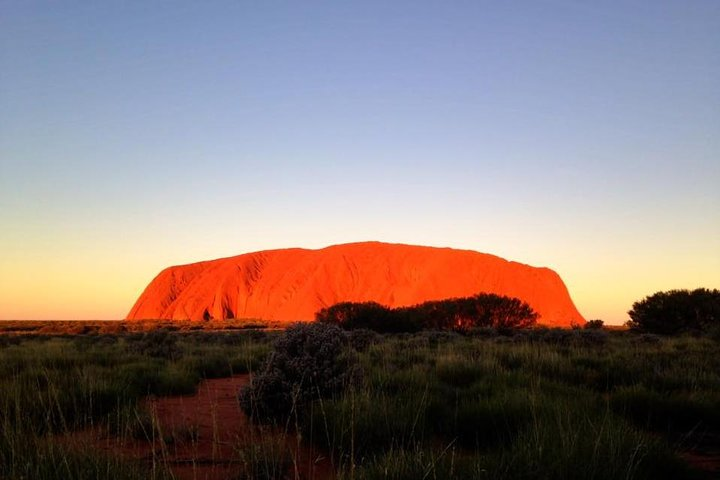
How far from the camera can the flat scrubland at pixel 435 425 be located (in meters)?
3.16

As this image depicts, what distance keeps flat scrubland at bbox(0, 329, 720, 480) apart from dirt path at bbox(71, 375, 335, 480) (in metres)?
0.04

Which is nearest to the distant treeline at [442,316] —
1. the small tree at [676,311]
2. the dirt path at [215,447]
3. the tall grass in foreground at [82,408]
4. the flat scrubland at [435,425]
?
the small tree at [676,311]

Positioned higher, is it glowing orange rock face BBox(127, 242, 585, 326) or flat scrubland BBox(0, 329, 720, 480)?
glowing orange rock face BBox(127, 242, 585, 326)

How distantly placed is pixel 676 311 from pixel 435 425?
878 inches

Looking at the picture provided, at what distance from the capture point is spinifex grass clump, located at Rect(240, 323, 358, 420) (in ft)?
18.7

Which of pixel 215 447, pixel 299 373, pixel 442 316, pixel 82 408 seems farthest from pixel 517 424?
pixel 442 316

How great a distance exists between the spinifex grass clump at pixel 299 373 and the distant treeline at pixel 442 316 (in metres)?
22.0

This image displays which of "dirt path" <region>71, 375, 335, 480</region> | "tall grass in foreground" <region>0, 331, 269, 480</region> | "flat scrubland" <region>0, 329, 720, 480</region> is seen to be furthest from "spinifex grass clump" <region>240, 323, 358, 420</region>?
"tall grass in foreground" <region>0, 331, 269, 480</region>

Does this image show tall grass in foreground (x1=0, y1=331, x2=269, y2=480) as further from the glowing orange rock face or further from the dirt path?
the glowing orange rock face

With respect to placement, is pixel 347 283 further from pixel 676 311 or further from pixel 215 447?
pixel 215 447

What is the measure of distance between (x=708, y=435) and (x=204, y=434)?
17.1ft

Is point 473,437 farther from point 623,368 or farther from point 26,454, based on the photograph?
point 623,368

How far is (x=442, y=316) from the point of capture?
31391 millimetres

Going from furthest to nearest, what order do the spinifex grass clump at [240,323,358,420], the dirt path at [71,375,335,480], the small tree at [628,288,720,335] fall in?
the small tree at [628,288,720,335] → the spinifex grass clump at [240,323,358,420] → the dirt path at [71,375,335,480]
